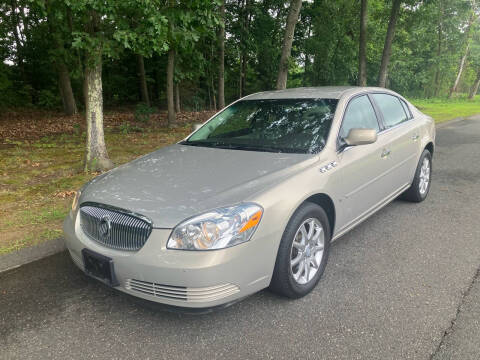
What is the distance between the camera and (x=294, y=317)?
8.64 feet

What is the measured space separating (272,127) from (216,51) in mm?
15356

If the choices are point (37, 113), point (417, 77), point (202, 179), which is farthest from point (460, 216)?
point (417, 77)

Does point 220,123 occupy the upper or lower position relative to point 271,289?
upper

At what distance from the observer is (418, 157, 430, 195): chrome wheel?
4.98m

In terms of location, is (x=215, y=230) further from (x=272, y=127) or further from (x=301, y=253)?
(x=272, y=127)

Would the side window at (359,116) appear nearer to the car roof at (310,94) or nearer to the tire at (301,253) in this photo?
the car roof at (310,94)

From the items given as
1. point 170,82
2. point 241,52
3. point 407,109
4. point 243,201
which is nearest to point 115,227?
point 243,201

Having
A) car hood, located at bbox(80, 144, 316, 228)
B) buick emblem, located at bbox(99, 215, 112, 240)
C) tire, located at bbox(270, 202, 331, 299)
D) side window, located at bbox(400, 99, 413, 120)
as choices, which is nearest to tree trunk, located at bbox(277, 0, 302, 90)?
side window, located at bbox(400, 99, 413, 120)

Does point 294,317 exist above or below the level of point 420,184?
below

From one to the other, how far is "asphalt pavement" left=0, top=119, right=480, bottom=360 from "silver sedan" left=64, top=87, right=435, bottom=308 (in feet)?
0.92

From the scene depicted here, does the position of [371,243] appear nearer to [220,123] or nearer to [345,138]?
[345,138]

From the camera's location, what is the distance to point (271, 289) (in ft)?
9.15

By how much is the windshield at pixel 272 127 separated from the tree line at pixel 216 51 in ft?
7.93

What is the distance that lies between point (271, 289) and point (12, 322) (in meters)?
1.87
